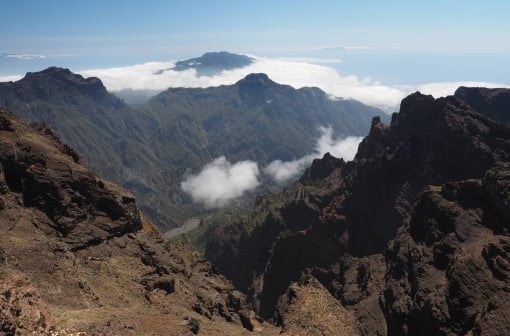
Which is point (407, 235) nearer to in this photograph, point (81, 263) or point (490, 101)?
point (81, 263)

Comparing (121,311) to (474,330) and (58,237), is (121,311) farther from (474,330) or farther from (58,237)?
(474,330)

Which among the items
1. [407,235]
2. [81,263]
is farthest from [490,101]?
[81,263]

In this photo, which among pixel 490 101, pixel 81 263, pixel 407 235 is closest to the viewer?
pixel 81 263

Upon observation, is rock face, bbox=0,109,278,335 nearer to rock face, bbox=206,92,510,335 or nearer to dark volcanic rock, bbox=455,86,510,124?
rock face, bbox=206,92,510,335

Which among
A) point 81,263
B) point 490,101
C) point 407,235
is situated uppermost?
point 490,101

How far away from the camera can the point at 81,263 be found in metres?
55.8

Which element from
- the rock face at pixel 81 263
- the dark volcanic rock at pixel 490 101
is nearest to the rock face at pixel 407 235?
the dark volcanic rock at pixel 490 101

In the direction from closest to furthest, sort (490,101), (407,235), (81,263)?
1. (81,263)
2. (407,235)
3. (490,101)

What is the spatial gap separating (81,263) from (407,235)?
210 feet

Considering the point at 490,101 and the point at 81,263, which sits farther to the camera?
the point at 490,101

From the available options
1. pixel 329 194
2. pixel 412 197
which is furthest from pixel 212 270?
pixel 329 194

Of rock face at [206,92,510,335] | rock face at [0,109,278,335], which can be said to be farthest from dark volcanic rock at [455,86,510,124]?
rock face at [0,109,278,335]

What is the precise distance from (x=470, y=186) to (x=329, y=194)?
7306 cm

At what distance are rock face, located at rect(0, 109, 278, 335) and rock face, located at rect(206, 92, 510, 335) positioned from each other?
52.3 ft
